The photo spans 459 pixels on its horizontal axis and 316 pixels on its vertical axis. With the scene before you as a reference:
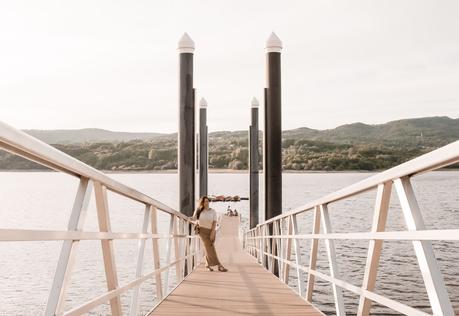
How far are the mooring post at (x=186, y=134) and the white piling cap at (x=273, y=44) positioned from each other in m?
1.70

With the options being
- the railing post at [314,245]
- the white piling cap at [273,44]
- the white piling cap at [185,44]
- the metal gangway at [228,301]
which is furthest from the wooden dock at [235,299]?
the white piling cap at [185,44]

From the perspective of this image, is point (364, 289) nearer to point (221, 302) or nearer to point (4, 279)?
point (221, 302)

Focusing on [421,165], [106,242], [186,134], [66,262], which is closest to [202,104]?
[186,134]

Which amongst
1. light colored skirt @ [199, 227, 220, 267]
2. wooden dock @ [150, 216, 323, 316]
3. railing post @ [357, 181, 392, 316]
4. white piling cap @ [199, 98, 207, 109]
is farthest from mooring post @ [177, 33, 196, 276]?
white piling cap @ [199, 98, 207, 109]

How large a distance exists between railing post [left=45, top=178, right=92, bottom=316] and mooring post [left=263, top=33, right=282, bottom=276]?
447 inches

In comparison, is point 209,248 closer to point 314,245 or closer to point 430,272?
point 314,245

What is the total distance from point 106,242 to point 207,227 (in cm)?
880

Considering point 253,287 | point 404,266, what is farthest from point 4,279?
point 253,287

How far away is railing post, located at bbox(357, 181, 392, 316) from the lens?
3.28 meters

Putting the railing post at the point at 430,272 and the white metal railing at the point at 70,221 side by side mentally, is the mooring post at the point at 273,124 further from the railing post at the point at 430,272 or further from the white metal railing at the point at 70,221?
the railing post at the point at 430,272

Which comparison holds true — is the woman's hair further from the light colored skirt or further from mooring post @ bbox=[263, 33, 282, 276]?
mooring post @ bbox=[263, 33, 282, 276]

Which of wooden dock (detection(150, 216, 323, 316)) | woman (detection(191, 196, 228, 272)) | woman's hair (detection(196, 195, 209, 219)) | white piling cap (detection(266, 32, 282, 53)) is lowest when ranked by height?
wooden dock (detection(150, 216, 323, 316))

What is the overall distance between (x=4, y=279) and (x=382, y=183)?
34.5 m

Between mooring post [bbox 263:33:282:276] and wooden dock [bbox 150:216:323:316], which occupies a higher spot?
mooring post [bbox 263:33:282:276]
